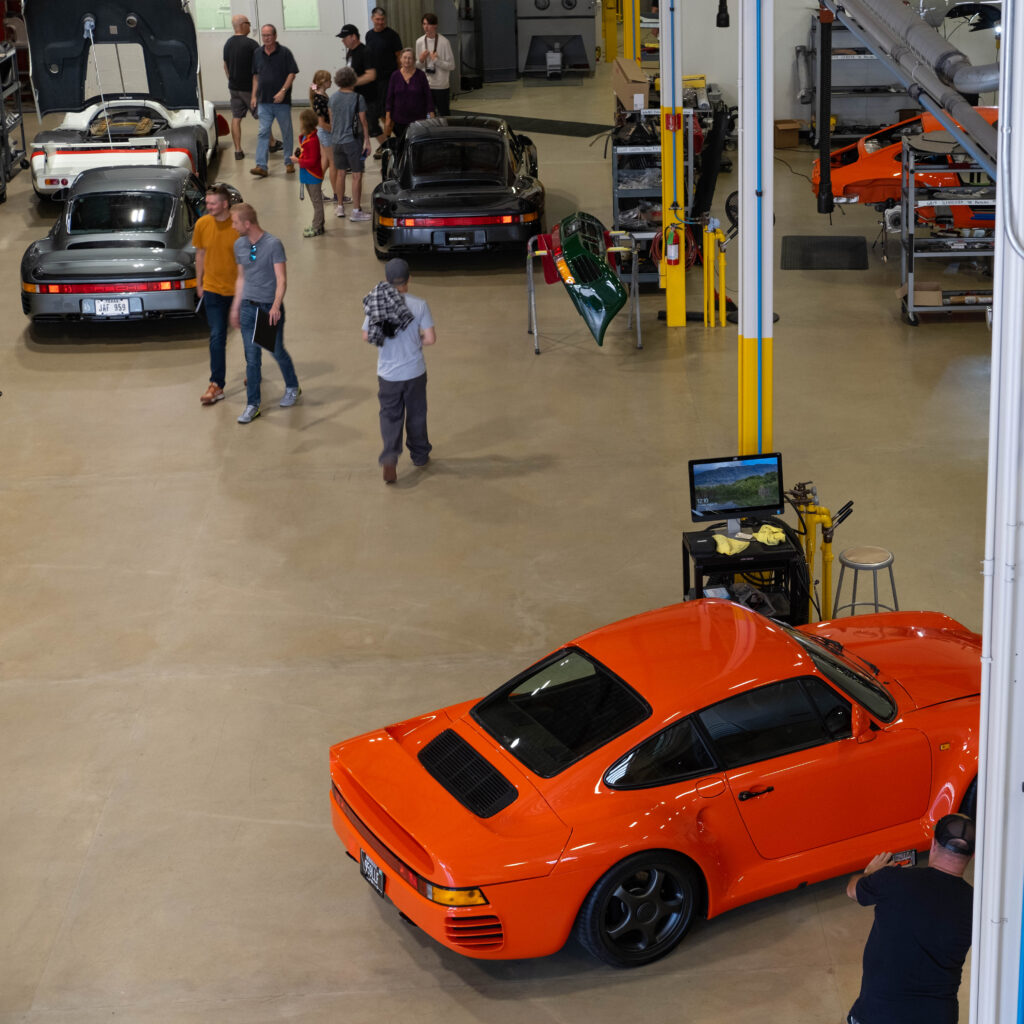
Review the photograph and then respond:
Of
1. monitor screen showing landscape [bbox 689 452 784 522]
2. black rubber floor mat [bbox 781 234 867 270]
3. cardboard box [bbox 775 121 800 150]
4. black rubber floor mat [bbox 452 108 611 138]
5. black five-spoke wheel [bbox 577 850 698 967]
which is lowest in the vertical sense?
black five-spoke wheel [bbox 577 850 698 967]

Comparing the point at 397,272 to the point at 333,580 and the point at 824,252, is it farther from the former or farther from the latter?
the point at 824,252

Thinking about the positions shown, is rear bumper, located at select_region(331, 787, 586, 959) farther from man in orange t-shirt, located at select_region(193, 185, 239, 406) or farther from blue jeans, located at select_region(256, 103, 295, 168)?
blue jeans, located at select_region(256, 103, 295, 168)

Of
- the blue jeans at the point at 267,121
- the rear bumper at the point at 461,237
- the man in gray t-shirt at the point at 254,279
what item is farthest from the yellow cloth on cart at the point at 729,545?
the blue jeans at the point at 267,121

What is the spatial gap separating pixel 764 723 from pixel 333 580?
4.05 metres

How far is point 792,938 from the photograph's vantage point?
5.86 meters

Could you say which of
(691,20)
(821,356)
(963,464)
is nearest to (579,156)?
(691,20)

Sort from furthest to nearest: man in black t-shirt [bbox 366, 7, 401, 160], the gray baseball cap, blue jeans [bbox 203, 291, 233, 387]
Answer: man in black t-shirt [bbox 366, 7, 401, 160] → blue jeans [bbox 203, 291, 233, 387] → the gray baseball cap

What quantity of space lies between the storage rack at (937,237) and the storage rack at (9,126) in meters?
12.5

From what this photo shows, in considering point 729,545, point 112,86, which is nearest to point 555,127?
point 112,86

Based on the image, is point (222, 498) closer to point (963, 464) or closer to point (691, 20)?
point (963, 464)

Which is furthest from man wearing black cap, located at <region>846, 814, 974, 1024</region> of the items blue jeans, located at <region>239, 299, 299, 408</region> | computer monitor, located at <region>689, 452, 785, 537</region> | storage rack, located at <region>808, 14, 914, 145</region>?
storage rack, located at <region>808, 14, 914, 145</region>

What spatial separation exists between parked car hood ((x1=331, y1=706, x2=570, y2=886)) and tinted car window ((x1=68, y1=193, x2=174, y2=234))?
9088 mm

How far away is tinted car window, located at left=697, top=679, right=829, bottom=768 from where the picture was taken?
18.9 ft

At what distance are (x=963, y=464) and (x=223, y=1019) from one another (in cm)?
714
